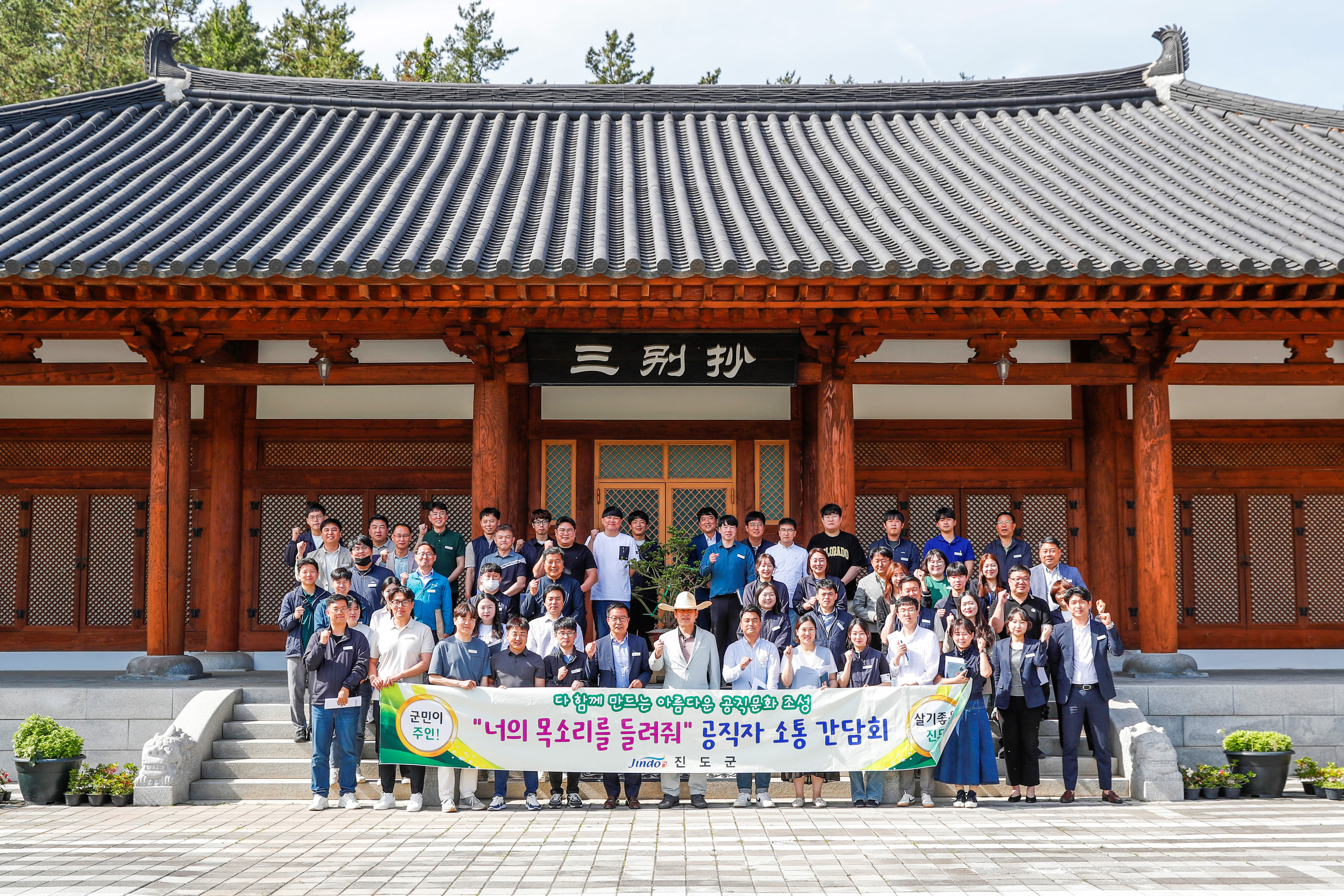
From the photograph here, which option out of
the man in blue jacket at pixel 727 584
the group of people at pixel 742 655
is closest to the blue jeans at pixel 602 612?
the group of people at pixel 742 655

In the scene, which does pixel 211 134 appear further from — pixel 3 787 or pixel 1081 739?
pixel 1081 739

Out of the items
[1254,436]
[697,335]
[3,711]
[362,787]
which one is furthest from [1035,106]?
[3,711]

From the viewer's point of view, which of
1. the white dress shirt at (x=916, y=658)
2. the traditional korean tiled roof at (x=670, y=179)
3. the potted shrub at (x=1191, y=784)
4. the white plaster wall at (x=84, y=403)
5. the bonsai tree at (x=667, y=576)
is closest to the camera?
the white dress shirt at (x=916, y=658)

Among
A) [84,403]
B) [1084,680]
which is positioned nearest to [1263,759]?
[1084,680]

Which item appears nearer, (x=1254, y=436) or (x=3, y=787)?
(x=3, y=787)

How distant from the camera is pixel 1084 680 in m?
7.88

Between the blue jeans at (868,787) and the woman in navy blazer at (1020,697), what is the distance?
3.23 feet

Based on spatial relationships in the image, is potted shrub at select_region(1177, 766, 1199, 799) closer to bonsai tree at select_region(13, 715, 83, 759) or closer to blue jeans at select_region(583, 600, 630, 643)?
blue jeans at select_region(583, 600, 630, 643)

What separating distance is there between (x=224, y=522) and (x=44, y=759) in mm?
3220

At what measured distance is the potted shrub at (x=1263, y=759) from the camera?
8.00m

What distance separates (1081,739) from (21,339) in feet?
32.6

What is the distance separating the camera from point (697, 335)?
958 cm

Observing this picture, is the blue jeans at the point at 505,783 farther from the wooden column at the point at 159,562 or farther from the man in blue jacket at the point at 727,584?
the wooden column at the point at 159,562

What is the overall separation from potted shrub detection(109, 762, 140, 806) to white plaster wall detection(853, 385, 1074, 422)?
7.35m
